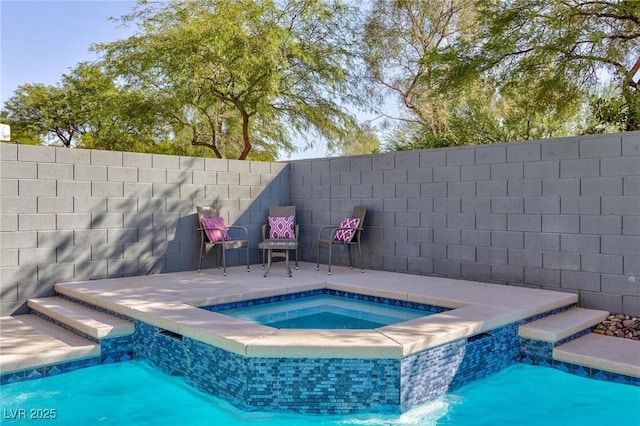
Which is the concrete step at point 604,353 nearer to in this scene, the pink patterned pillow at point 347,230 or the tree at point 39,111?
the pink patterned pillow at point 347,230

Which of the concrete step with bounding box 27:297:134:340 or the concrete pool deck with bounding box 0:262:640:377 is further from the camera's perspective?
the concrete step with bounding box 27:297:134:340

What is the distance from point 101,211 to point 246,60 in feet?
18.8

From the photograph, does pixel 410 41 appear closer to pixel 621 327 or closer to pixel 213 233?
pixel 213 233

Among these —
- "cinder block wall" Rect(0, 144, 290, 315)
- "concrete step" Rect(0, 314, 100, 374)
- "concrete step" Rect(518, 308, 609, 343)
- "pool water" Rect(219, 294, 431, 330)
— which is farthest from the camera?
"cinder block wall" Rect(0, 144, 290, 315)

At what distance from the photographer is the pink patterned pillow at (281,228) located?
265 inches

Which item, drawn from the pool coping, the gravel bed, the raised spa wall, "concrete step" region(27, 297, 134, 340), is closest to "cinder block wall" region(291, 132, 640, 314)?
the gravel bed

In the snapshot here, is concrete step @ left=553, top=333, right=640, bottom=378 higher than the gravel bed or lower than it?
lower

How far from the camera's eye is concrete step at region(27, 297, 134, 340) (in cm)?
384

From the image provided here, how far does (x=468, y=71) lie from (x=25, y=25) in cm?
966

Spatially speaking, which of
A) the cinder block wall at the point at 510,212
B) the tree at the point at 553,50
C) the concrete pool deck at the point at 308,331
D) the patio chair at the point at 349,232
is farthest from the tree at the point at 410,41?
the concrete pool deck at the point at 308,331

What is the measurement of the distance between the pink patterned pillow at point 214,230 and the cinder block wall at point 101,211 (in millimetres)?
256

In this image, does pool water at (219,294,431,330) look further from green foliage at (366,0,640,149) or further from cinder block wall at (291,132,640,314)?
green foliage at (366,0,640,149)

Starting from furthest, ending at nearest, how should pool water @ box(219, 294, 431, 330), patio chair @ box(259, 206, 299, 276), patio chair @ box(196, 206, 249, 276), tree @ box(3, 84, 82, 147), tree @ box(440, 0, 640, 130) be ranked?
tree @ box(3, 84, 82, 147) → tree @ box(440, 0, 640, 130) → patio chair @ box(259, 206, 299, 276) → patio chair @ box(196, 206, 249, 276) → pool water @ box(219, 294, 431, 330)

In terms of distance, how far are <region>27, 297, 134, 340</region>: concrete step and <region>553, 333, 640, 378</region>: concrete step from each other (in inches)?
135
